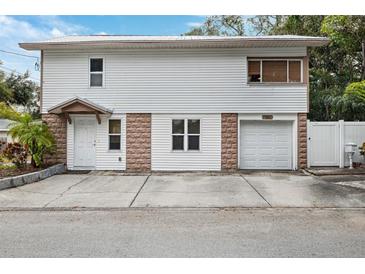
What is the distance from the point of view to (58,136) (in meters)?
13.7

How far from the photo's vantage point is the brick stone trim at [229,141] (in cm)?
1349

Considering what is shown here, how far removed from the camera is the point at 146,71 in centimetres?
1356

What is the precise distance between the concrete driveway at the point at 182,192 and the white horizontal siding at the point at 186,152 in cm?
176

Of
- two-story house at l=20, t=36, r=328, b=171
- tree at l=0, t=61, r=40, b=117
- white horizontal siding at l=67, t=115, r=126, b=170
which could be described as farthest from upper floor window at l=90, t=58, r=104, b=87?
tree at l=0, t=61, r=40, b=117

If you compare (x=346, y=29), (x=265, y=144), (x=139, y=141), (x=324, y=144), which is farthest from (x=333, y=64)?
(x=139, y=141)

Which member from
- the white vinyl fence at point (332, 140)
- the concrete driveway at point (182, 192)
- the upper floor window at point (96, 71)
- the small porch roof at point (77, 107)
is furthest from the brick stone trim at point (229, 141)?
the upper floor window at point (96, 71)

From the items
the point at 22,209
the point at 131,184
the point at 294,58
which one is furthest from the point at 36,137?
the point at 294,58

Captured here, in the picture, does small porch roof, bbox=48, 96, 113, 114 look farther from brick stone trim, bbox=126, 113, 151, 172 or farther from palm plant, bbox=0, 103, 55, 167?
brick stone trim, bbox=126, 113, 151, 172

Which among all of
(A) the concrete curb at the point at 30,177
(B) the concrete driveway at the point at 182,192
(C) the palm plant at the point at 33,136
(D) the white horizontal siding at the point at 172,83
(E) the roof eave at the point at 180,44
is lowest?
(B) the concrete driveway at the point at 182,192

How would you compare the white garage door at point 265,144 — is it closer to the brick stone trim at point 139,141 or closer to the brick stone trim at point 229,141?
the brick stone trim at point 229,141

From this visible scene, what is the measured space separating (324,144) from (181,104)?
248 inches

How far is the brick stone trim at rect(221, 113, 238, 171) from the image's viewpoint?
1349cm
